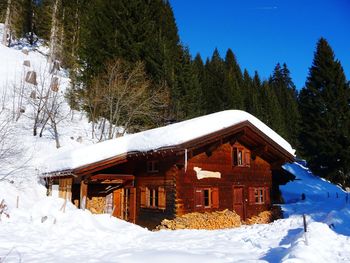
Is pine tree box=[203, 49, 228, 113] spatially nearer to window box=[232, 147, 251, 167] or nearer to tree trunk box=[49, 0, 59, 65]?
tree trunk box=[49, 0, 59, 65]

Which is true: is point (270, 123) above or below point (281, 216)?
above

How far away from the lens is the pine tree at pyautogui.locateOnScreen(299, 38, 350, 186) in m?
34.5

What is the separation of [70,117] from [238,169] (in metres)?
18.1

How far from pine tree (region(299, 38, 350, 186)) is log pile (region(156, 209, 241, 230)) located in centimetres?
1960

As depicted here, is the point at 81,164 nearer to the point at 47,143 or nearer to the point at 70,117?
the point at 47,143

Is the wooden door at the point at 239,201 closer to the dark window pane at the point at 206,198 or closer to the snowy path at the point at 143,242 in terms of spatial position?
the dark window pane at the point at 206,198

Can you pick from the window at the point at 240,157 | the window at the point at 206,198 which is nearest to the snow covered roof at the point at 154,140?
the window at the point at 240,157

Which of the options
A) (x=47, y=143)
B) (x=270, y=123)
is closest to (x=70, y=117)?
(x=47, y=143)

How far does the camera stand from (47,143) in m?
25.9

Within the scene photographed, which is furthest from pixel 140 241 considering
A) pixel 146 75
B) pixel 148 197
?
pixel 146 75

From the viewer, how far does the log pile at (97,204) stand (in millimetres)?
19523

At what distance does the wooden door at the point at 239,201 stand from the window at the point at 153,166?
498 cm

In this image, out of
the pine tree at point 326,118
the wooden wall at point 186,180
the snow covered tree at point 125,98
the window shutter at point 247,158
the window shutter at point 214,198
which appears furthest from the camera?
the pine tree at point 326,118

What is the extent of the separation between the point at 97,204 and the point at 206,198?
6.23 metres
